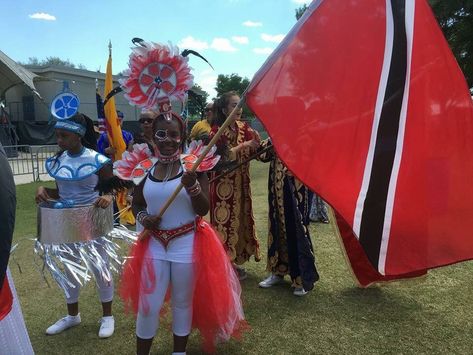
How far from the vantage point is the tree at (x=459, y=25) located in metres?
13.6

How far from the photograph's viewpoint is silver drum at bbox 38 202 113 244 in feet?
10.6

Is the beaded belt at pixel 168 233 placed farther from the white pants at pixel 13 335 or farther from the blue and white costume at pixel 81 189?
the white pants at pixel 13 335

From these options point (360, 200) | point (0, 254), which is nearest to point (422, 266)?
point (360, 200)

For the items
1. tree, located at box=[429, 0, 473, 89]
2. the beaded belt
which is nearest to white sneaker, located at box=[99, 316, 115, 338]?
the beaded belt

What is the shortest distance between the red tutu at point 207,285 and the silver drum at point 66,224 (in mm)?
520

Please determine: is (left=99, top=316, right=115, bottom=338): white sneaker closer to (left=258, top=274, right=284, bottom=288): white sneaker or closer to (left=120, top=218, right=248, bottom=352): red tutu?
(left=120, top=218, right=248, bottom=352): red tutu

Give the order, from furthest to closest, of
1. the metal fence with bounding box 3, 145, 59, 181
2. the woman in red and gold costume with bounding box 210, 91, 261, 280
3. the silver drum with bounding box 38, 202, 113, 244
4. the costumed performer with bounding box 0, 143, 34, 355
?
1. the metal fence with bounding box 3, 145, 59, 181
2. the woman in red and gold costume with bounding box 210, 91, 261, 280
3. the silver drum with bounding box 38, 202, 113, 244
4. the costumed performer with bounding box 0, 143, 34, 355

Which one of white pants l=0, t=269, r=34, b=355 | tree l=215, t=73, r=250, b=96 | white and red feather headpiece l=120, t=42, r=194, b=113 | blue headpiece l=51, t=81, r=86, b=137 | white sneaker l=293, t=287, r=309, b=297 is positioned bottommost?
white sneaker l=293, t=287, r=309, b=297

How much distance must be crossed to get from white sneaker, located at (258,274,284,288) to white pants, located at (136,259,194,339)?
168 centimetres

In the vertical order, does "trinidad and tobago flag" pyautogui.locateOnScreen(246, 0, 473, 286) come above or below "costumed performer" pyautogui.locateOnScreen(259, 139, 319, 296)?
above

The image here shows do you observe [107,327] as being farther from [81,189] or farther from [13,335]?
[13,335]

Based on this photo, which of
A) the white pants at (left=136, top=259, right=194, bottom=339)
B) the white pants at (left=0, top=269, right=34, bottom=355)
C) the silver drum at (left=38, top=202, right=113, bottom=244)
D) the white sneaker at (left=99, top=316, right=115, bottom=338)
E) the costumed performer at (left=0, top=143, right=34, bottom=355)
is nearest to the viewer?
the costumed performer at (left=0, top=143, right=34, bottom=355)

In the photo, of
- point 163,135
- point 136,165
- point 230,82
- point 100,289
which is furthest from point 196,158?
point 230,82

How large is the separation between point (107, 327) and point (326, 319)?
1800 mm
